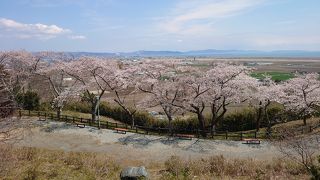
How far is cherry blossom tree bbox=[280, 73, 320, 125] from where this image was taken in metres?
33.8

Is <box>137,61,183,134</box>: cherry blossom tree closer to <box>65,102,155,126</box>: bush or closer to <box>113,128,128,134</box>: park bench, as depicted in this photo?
<box>65,102,155,126</box>: bush

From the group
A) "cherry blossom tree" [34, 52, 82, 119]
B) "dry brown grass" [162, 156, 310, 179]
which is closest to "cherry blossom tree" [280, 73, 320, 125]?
"dry brown grass" [162, 156, 310, 179]

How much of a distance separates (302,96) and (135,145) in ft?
57.7

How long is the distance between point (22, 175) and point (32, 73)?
30899 millimetres

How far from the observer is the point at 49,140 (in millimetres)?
30062

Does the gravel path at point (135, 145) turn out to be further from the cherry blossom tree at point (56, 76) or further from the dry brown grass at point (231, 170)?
the dry brown grass at point (231, 170)

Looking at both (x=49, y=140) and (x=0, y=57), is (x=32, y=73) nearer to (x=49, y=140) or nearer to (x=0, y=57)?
(x=0, y=57)

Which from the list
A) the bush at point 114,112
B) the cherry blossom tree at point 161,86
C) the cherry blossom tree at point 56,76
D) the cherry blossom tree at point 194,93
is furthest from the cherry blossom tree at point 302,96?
the cherry blossom tree at point 56,76

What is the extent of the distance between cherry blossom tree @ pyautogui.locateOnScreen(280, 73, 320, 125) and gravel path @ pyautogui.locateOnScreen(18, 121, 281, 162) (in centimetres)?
908

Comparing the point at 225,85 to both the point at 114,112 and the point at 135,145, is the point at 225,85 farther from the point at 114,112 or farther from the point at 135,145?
the point at 114,112

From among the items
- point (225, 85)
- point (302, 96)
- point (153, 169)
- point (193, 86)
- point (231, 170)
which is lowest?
point (153, 169)

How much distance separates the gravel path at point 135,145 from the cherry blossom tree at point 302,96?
9080 millimetres

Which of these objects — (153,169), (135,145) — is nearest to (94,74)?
(135,145)

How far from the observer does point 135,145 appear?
28141 millimetres
